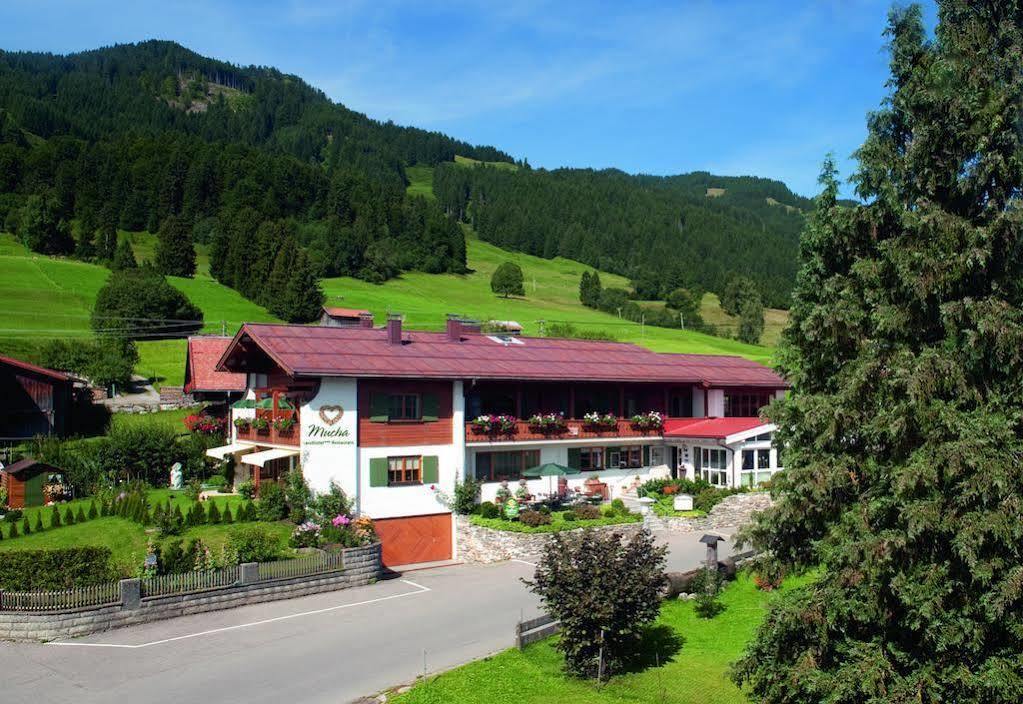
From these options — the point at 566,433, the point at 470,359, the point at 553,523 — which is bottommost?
the point at 553,523

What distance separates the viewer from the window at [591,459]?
124 ft

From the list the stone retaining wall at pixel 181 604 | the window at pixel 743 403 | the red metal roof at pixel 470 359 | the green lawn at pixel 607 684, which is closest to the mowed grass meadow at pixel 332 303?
the red metal roof at pixel 470 359

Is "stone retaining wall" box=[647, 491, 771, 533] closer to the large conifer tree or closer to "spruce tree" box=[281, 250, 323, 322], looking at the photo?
the large conifer tree

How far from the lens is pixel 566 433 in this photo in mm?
36656

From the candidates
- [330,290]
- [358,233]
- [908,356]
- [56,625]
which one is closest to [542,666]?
[908,356]

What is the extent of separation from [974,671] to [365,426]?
869 inches

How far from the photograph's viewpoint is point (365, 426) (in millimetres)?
31312

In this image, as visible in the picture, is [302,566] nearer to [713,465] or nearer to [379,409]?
[379,409]

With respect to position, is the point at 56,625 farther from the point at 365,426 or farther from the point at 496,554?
the point at 496,554

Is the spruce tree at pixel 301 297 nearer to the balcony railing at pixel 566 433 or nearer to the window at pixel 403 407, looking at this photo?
the balcony railing at pixel 566 433

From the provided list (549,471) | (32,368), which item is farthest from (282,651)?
(32,368)

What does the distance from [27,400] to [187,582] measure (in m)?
25.2

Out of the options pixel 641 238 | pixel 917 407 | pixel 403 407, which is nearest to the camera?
pixel 917 407

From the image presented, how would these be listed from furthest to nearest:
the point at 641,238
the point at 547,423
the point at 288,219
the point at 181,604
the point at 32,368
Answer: the point at 641,238 → the point at 288,219 → the point at 32,368 → the point at 547,423 → the point at 181,604
